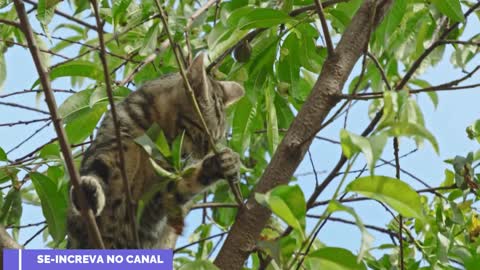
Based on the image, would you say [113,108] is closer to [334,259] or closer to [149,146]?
[149,146]

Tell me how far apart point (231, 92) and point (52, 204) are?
896 millimetres

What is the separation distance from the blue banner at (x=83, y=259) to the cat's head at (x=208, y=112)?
879mm

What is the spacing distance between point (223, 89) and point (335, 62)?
80 centimetres

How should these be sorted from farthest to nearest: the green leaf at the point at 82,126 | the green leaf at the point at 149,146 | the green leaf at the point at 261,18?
the green leaf at the point at 82,126 < the green leaf at the point at 261,18 < the green leaf at the point at 149,146

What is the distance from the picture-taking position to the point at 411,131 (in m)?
1.35

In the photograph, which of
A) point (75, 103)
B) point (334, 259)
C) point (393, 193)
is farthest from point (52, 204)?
point (393, 193)

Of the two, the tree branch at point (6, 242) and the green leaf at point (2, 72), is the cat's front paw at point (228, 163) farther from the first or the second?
the green leaf at point (2, 72)

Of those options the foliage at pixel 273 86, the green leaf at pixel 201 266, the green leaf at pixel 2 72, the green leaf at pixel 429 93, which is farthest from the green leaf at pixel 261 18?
the green leaf at pixel 2 72

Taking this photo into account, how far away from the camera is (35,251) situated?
191 cm

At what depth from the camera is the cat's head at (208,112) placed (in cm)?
276

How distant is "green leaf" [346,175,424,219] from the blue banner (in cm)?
64

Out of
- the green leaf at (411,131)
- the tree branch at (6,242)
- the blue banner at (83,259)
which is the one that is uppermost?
the tree branch at (6,242)

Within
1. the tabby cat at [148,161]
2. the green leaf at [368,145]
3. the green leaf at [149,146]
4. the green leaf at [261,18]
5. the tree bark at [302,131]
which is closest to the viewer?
the green leaf at [368,145]

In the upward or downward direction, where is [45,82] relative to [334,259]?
upward
